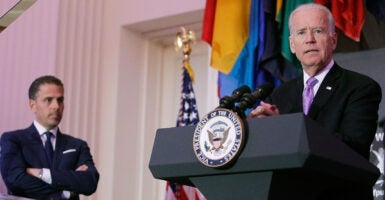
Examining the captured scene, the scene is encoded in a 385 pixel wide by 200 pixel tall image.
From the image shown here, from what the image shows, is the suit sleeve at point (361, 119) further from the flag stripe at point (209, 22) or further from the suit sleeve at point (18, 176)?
the flag stripe at point (209, 22)

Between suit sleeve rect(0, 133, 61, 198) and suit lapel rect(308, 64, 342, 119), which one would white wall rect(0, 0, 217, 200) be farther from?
suit lapel rect(308, 64, 342, 119)

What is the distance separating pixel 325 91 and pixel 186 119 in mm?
3441

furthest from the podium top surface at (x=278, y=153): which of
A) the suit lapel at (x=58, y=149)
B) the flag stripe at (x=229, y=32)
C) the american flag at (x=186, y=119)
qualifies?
the american flag at (x=186, y=119)

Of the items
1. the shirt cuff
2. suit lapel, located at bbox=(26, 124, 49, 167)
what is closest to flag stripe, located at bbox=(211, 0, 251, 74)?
suit lapel, located at bbox=(26, 124, 49, 167)

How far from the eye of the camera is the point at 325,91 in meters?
2.33

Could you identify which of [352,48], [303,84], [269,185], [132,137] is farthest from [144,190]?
[269,185]

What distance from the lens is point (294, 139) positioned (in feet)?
6.11

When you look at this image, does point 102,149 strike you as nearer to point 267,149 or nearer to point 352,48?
point 352,48

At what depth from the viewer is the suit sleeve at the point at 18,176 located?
13.4ft

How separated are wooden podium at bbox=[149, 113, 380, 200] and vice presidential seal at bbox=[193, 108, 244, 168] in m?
0.02

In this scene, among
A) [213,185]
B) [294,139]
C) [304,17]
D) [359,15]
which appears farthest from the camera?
[359,15]

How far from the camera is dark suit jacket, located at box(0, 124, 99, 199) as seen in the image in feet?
13.4

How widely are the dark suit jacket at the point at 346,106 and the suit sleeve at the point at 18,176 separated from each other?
6.73 ft

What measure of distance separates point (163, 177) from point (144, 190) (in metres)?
4.46
